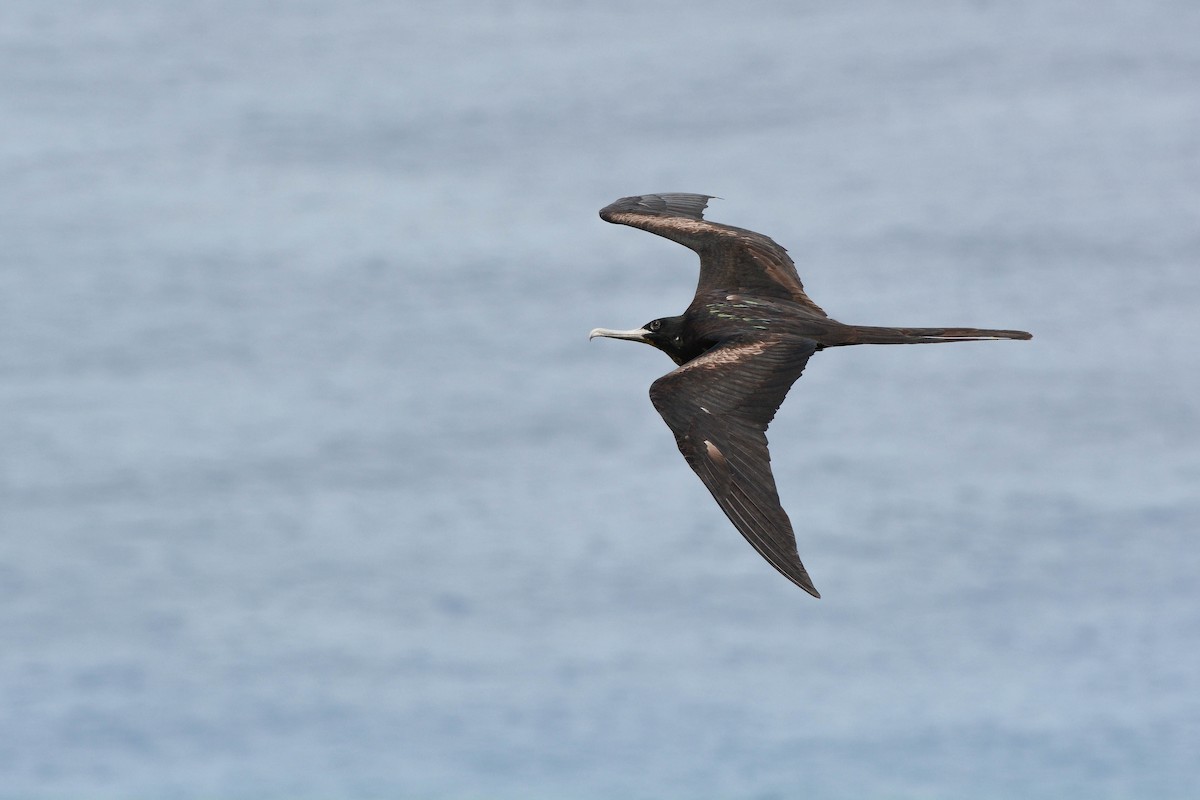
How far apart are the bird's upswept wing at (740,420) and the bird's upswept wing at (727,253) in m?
1.55

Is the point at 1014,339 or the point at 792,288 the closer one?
the point at 1014,339

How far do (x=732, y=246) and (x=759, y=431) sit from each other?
3880mm

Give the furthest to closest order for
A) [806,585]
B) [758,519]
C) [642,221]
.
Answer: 1. [642,221]
2. [758,519]
3. [806,585]

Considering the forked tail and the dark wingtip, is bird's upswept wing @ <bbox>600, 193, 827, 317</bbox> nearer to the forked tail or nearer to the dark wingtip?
the dark wingtip

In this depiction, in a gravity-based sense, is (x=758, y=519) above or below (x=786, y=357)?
below

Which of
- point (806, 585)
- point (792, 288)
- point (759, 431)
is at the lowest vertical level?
point (806, 585)

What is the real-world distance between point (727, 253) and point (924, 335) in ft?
9.86

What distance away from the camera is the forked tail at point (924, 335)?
56.8 ft

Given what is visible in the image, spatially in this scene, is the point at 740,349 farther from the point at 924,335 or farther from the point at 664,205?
the point at 664,205

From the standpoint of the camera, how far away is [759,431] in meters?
16.4

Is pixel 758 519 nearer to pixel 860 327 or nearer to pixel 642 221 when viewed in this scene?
pixel 860 327

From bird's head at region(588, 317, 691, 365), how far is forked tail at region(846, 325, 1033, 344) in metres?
1.78

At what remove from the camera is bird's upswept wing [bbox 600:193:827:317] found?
63.3ft

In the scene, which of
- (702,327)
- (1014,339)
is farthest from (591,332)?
(1014,339)
